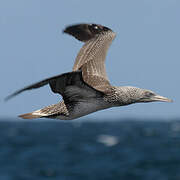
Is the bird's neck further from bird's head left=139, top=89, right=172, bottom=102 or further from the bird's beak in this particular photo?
the bird's beak

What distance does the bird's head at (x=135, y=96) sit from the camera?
10.7 metres

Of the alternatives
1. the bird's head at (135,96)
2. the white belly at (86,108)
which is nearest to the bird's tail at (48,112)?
the white belly at (86,108)

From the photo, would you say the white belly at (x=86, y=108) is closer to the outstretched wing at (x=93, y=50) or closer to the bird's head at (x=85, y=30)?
the outstretched wing at (x=93, y=50)

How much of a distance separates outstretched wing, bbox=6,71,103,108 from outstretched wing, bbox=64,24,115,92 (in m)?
1.64

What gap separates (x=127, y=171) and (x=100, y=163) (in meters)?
5.10

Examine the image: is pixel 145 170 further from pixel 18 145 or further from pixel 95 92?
pixel 95 92

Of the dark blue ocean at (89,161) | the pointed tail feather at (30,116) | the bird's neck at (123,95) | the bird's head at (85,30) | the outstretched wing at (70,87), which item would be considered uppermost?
the bird's head at (85,30)

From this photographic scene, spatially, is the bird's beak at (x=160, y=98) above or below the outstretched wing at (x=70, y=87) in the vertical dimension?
below

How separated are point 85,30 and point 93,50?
0.68 metres

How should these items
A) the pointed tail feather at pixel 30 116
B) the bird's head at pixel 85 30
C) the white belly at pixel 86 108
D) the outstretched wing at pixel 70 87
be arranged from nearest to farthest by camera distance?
the outstretched wing at pixel 70 87
the white belly at pixel 86 108
the pointed tail feather at pixel 30 116
the bird's head at pixel 85 30

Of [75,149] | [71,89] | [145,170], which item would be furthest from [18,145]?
[71,89]

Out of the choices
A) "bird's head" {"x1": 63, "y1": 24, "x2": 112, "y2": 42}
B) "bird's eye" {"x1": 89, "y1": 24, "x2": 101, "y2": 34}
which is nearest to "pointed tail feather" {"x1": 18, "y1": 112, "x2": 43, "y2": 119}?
"bird's head" {"x1": 63, "y1": 24, "x2": 112, "y2": 42}

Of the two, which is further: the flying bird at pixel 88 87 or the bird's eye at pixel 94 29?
the bird's eye at pixel 94 29

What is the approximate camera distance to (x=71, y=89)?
962cm
